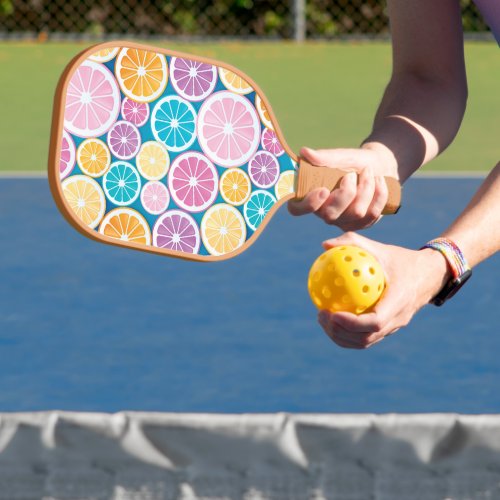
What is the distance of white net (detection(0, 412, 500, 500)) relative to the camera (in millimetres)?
2227

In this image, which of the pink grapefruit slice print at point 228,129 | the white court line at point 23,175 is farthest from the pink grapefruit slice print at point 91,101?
the white court line at point 23,175

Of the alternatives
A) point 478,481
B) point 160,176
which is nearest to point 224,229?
point 160,176

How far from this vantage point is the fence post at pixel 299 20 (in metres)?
13.0

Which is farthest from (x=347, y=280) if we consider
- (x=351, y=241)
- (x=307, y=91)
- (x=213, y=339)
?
(x=307, y=91)

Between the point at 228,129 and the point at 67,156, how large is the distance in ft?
1.41

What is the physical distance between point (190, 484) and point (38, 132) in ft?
20.9

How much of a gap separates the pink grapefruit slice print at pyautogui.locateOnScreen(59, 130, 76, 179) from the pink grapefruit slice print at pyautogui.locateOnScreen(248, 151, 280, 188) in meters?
0.45

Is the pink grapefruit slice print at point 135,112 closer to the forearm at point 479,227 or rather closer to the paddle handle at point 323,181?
the paddle handle at point 323,181

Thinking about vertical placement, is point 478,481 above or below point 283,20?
above

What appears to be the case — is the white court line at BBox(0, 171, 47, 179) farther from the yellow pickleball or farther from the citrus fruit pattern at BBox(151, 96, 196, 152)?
the yellow pickleball

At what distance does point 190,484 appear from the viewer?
7.34 feet

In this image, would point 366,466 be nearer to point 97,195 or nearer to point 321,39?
point 97,195

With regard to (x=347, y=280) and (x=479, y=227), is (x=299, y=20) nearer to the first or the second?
(x=479, y=227)

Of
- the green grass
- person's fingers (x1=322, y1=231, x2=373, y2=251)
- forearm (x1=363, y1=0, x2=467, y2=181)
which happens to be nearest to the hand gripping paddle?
forearm (x1=363, y1=0, x2=467, y2=181)
